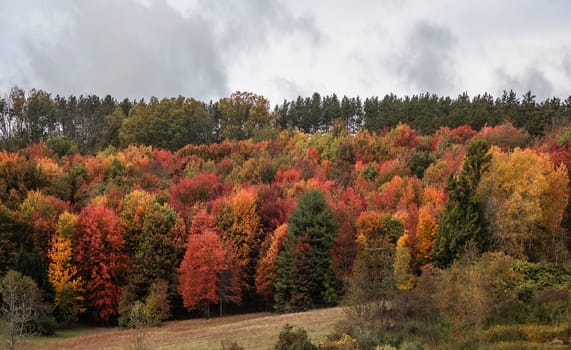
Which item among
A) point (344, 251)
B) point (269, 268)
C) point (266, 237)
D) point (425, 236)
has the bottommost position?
point (269, 268)

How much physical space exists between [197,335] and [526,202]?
129 ft

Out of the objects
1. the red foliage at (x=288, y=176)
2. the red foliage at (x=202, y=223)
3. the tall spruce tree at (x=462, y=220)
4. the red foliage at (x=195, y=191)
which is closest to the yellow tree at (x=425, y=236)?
the tall spruce tree at (x=462, y=220)

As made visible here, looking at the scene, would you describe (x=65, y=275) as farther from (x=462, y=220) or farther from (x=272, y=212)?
(x=462, y=220)

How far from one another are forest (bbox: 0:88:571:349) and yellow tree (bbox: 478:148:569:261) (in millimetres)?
221

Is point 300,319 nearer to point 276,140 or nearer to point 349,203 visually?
point 349,203

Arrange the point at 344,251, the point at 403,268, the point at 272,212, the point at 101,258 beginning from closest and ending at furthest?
1. the point at 403,268
2. the point at 344,251
3. the point at 101,258
4. the point at 272,212

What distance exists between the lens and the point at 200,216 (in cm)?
7481

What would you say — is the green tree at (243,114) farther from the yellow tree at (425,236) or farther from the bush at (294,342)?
the bush at (294,342)

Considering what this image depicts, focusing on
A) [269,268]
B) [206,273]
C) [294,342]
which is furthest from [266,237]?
[294,342]

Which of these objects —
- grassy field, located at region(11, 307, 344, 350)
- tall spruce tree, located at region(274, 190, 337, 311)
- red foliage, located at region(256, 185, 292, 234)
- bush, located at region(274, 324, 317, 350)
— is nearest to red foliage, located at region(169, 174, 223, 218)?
red foliage, located at region(256, 185, 292, 234)

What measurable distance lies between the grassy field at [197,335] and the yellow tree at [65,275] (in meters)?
3.12

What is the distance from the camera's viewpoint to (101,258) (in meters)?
68.4

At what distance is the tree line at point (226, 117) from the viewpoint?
13788 centimetres

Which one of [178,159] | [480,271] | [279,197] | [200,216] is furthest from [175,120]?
[480,271]
